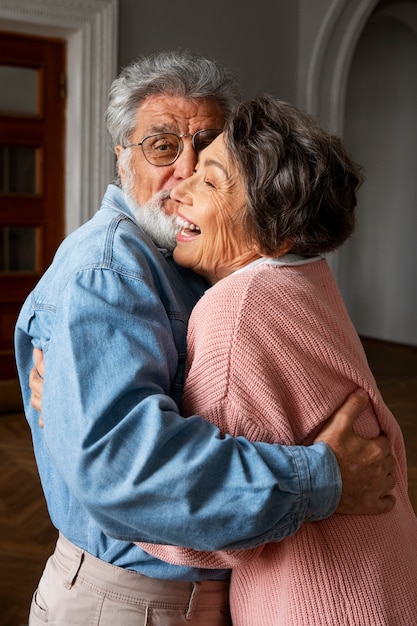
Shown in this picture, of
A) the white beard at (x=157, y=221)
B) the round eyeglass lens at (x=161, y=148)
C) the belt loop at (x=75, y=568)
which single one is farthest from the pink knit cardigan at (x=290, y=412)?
the round eyeglass lens at (x=161, y=148)

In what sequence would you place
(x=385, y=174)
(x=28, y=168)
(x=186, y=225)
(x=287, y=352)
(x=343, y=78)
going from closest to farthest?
1. (x=287, y=352)
2. (x=186, y=225)
3. (x=28, y=168)
4. (x=343, y=78)
5. (x=385, y=174)

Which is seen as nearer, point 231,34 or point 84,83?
point 84,83

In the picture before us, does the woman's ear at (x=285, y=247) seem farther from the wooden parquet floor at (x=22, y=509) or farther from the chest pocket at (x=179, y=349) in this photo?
the wooden parquet floor at (x=22, y=509)

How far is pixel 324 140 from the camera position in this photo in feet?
4.12

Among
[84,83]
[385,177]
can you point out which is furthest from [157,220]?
[385,177]

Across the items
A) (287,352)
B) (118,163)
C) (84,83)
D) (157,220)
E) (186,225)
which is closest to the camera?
(287,352)

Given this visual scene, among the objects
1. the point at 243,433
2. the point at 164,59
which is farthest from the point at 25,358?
the point at 164,59

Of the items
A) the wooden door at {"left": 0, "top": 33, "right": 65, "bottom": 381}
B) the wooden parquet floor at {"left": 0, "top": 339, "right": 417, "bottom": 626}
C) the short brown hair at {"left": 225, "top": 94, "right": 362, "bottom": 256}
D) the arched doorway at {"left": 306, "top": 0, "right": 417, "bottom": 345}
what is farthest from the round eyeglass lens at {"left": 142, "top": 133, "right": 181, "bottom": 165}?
the arched doorway at {"left": 306, "top": 0, "right": 417, "bottom": 345}

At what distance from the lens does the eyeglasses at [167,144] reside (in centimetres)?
168

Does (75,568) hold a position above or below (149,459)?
below

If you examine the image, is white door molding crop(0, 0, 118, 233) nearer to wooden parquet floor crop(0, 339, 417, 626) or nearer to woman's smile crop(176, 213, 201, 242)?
wooden parquet floor crop(0, 339, 417, 626)

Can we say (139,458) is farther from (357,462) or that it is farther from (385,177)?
(385,177)

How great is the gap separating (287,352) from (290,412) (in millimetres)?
98

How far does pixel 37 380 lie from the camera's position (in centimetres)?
147
